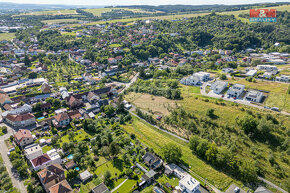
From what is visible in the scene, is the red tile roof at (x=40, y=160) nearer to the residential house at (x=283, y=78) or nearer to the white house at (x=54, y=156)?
the white house at (x=54, y=156)

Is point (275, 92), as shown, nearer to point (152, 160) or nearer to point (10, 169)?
point (152, 160)

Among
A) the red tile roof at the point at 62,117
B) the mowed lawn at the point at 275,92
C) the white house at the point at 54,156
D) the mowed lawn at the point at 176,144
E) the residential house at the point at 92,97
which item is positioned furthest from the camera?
the residential house at the point at 92,97

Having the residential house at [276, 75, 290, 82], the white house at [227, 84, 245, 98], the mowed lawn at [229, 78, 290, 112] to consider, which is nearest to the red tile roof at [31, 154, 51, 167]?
the white house at [227, 84, 245, 98]

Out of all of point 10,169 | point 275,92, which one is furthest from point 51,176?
point 275,92

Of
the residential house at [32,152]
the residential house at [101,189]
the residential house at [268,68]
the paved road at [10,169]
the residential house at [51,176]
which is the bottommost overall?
the paved road at [10,169]

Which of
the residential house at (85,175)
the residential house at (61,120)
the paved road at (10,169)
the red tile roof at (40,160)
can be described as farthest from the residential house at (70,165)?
the residential house at (61,120)
